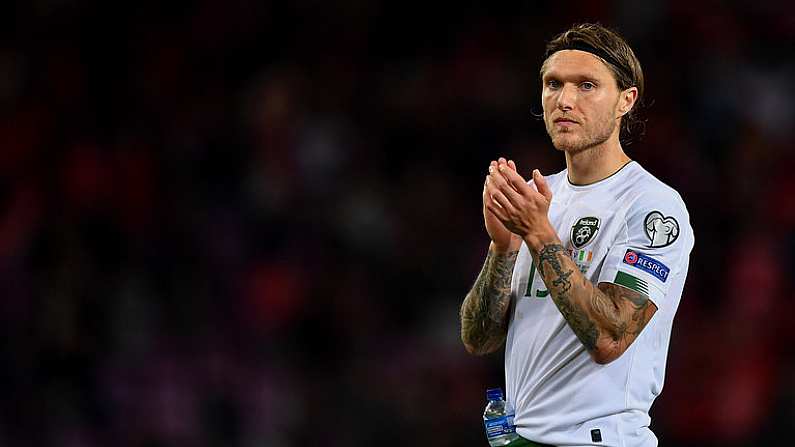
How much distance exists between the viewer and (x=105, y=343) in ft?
28.1

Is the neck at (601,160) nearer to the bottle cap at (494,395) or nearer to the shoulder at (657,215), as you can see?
the shoulder at (657,215)

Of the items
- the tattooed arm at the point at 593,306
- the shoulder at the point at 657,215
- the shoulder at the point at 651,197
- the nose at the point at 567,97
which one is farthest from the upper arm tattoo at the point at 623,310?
the nose at the point at 567,97

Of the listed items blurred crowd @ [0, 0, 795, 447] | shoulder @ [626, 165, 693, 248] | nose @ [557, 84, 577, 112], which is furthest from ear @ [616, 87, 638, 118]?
blurred crowd @ [0, 0, 795, 447]

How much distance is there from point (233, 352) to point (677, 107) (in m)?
3.84

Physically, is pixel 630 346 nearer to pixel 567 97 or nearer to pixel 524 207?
pixel 524 207

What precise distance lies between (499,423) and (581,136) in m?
0.95

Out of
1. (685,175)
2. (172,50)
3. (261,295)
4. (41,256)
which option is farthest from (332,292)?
(172,50)

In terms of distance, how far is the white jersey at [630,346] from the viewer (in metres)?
3.63

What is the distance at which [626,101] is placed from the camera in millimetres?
3928

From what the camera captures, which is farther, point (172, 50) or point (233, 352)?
point (172, 50)

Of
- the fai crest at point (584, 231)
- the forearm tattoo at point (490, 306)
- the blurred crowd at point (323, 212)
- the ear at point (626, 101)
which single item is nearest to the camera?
the fai crest at point (584, 231)

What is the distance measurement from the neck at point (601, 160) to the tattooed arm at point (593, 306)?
420 millimetres

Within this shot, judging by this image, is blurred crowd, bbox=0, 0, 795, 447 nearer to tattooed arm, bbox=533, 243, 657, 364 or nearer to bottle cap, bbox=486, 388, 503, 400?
bottle cap, bbox=486, 388, 503, 400

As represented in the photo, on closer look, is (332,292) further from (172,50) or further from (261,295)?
(172,50)
